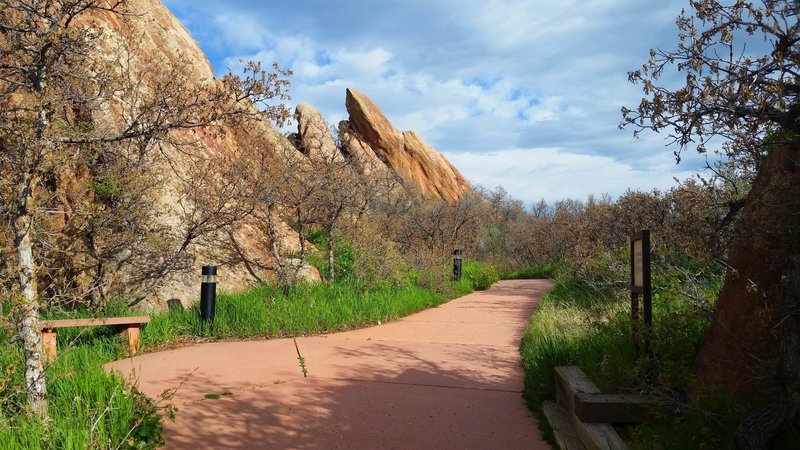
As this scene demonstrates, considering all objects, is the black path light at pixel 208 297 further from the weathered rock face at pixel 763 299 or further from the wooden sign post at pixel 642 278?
the weathered rock face at pixel 763 299

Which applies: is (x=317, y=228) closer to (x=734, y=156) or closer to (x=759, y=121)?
(x=734, y=156)

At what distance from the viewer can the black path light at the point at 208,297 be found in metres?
7.58

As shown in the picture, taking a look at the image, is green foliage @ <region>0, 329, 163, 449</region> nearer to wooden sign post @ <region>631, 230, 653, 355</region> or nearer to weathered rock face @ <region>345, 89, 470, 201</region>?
wooden sign post @ <region>631, 230, 653, 355</region>

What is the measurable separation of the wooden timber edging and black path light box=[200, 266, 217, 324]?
4772mm

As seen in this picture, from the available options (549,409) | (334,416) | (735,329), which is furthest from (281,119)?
(735,329)

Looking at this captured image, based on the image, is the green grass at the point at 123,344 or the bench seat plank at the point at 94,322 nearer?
the green grass at the point at 123,344

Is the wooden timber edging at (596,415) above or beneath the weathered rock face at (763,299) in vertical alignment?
beneath

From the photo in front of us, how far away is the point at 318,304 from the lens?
27.8 feet

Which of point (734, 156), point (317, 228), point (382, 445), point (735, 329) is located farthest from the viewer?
point (317, 228)

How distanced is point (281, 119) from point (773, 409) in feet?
11.7

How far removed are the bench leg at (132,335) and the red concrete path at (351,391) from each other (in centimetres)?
25

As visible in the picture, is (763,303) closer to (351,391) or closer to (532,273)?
(351,391)

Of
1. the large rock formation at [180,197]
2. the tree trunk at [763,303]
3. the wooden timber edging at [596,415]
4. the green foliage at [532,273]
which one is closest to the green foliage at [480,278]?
the green foliage at [532,273]

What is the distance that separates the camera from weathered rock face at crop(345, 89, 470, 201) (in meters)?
35.1
